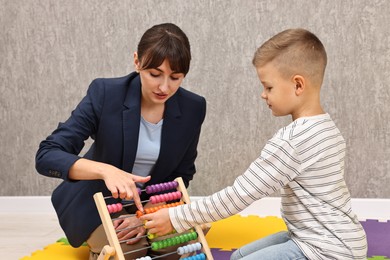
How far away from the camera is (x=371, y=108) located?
2834 mm

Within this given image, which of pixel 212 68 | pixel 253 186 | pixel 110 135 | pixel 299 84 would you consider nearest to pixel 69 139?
pixel 110 135

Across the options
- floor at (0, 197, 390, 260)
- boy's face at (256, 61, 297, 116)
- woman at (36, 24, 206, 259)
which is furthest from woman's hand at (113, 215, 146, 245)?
boy's face at (256, 61, 297, 116)

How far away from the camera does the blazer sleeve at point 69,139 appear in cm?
179

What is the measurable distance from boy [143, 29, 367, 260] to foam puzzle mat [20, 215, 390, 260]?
61 cm

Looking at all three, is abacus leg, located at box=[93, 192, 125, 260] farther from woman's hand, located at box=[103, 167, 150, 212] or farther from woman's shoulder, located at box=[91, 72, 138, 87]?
woman's shoulder, located at box=[91, 72, 138, 87]

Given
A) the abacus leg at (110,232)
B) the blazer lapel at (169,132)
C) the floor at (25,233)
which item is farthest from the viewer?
the floor at (25,233)

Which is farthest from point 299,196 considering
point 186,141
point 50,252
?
point 50,252

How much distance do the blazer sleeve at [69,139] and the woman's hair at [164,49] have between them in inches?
9.3

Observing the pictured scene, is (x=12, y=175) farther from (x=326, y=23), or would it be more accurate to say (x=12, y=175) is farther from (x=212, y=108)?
(x=326, y=23)

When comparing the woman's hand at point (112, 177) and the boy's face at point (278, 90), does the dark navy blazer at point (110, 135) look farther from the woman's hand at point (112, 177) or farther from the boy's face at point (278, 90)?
the boy's face at point (278, 90)

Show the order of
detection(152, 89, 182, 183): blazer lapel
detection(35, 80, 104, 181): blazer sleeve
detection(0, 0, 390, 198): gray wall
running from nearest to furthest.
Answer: detection(35, 80, 104, 181): blazer sleeve, detection(152, 89, 182, 183): blazer lapel, detection(0, 0, 390, 198): gray wall

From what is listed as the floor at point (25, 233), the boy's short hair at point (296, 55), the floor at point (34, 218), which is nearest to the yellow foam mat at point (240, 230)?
the floor at point (34, 218)

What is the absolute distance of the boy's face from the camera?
1606 millimetres

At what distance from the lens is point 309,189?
1.57 m
